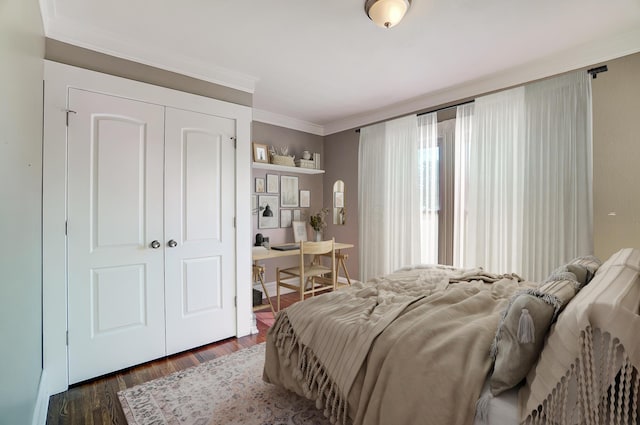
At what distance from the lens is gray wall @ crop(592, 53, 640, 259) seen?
7.47 feet

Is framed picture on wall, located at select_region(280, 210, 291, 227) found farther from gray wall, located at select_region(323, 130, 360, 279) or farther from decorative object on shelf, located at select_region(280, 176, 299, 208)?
gray wall, located at select_region(323, 130, 360, 279)

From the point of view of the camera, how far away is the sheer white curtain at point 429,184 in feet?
11.6

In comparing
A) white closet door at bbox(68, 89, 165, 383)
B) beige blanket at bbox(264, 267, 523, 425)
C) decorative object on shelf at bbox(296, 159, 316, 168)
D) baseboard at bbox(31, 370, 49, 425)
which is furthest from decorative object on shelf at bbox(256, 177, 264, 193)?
baseboard at bbox(31, 370, 49, 425)

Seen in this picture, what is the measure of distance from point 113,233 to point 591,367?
2.70m

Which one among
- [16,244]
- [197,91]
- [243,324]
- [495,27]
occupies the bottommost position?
[243,324]

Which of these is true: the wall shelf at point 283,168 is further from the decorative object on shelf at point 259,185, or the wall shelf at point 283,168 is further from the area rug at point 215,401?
the area rug at point 215,401

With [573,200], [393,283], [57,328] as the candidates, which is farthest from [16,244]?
[573,200]

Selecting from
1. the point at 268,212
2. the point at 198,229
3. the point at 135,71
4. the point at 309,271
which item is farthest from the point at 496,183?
the point at 135,71

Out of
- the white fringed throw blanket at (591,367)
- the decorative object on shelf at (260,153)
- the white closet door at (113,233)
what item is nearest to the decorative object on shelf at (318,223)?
the decorative object on shelf at (260,153)

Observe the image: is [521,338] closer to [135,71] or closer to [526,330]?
[526,330]

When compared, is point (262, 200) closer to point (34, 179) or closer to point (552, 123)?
point (34, 179)

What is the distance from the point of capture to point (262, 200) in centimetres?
415

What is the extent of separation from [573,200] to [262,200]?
332cm

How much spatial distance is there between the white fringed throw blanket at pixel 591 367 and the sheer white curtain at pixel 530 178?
1860mm
